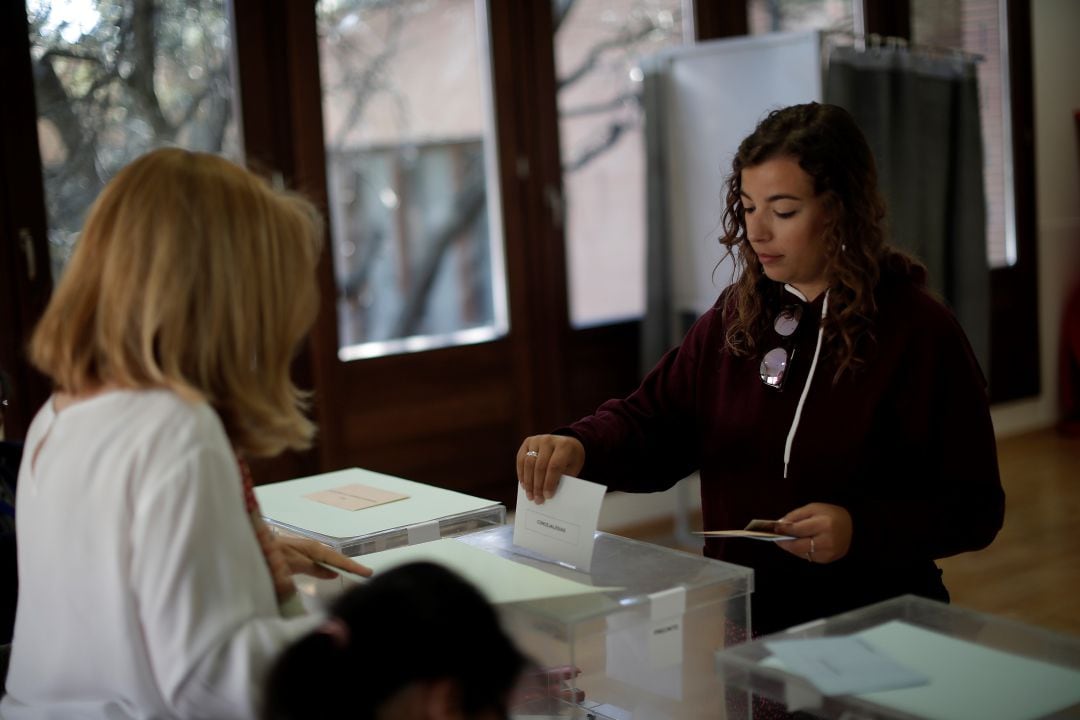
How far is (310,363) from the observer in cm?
391

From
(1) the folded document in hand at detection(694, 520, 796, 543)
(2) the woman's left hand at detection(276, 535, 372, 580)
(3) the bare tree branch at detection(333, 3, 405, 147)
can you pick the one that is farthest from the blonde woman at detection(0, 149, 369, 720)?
(3) the bare tree branch at detection(333, 3, 405, 147)

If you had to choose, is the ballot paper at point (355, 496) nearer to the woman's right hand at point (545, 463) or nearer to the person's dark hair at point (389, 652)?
the woman's right hand at point (545, 463)

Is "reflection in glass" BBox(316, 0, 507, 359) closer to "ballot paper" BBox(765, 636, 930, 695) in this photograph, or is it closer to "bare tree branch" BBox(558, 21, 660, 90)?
"bare tree branch" BBox(558, 21, 660, 90)

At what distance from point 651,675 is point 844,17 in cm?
469

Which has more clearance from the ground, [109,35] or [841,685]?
[109,35]

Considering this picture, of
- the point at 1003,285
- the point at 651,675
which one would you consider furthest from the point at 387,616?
the point at 1003,285

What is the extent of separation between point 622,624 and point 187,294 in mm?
610

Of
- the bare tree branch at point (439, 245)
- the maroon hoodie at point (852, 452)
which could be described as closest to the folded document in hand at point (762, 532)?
the maroon hoodie at point (852, 452)

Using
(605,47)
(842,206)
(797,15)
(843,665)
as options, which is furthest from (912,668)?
(797,15)

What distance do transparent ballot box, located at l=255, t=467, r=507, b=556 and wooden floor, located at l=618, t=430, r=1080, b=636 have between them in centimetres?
212

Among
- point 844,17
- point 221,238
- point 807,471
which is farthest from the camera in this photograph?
point 844,17

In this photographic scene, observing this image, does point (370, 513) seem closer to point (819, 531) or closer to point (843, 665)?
point (819, 531)

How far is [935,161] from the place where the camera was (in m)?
4.85

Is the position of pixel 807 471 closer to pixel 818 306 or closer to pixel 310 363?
pixel 818 306
